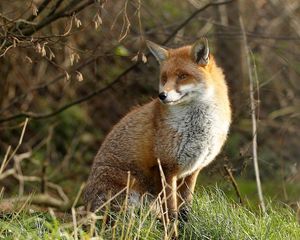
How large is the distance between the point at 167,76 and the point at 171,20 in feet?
22.5

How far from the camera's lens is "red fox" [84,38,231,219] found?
7.02m

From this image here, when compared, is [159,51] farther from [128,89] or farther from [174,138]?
[128,89]

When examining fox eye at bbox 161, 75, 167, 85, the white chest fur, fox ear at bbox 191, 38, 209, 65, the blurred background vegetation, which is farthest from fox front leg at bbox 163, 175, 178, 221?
the blurred background vegetation

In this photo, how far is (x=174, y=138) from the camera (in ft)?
23.1

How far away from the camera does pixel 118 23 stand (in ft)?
42.7

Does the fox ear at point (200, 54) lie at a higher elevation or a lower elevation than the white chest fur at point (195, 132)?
higher

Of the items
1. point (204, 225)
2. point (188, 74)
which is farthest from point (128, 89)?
point (204, 225)

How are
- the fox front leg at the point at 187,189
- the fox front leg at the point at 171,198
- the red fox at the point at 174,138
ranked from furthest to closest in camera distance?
the red fox at the point at 174,138
the fox front leg at the point at 187,189
the fox front leg at the point at 171,198

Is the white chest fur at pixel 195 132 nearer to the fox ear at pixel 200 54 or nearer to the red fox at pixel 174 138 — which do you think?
the red fox at pixel 174 138

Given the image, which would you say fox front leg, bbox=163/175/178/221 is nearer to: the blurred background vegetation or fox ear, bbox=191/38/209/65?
fox ear, bbox=191/38/209/65

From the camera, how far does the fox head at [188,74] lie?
698cm

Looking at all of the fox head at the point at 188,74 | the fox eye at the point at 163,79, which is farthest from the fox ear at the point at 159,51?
the fox eye at the point at 163,79

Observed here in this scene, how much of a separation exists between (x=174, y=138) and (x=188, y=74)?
635mm

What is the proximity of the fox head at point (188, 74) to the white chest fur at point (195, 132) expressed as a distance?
135 millimetres
